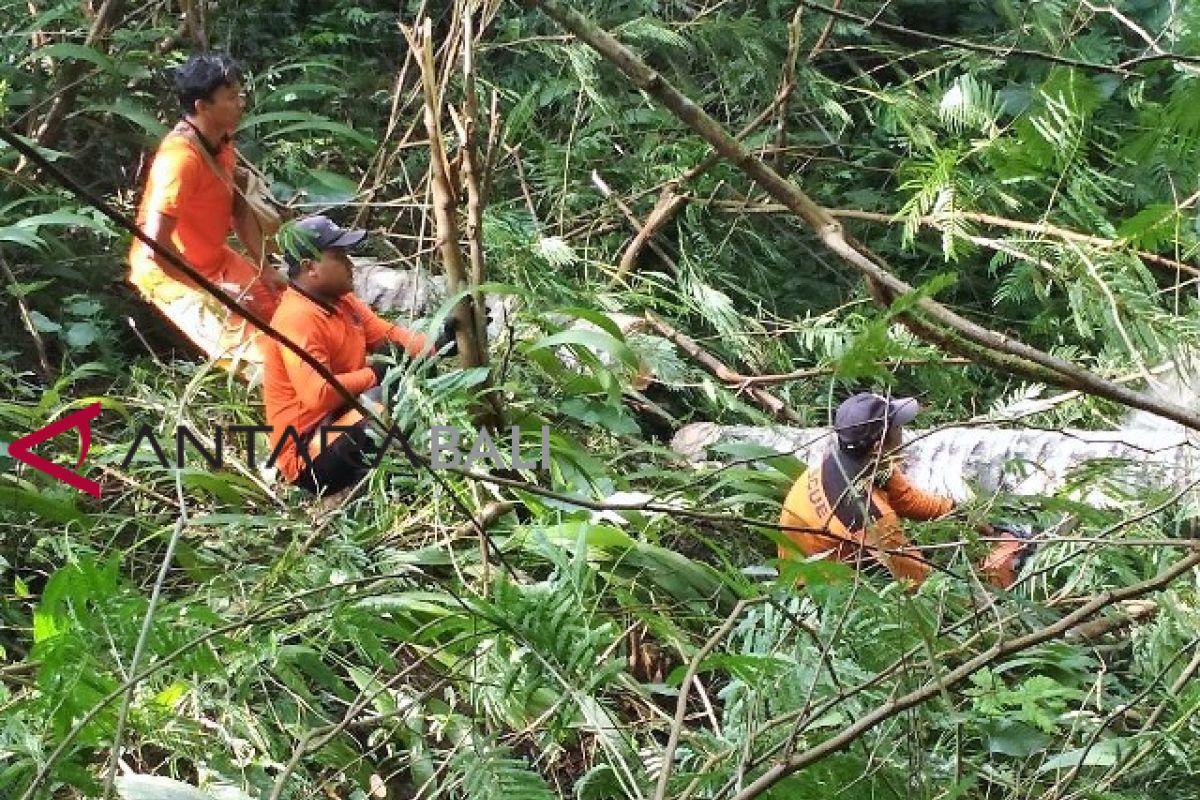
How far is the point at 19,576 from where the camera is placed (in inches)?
95.2

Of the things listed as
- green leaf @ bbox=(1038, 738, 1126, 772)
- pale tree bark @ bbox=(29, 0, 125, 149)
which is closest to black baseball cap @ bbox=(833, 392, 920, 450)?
green leaf @ bbox=(1038, 738, 1126, 772)

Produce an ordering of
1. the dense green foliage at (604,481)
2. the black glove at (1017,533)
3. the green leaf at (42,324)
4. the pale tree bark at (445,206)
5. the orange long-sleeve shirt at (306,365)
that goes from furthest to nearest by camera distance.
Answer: the green leaf at (42,324) → the orange long-sleeve shirt at (306,365) → the black glove at (1017,533) → the pale tree bark at (445,206) → the dense green foliage at (604,481)

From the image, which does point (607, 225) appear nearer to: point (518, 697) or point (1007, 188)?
point (1007, 188)

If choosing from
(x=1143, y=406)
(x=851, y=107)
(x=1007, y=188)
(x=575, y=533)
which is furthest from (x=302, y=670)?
(x=851, y=107)

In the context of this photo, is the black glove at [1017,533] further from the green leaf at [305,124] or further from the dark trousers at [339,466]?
the green leaf at [305,124]

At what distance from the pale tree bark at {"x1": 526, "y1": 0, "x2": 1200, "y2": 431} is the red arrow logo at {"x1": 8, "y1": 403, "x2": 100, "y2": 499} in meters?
1.88

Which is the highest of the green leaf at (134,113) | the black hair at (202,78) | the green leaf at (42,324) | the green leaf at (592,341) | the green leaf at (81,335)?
the black hair at (202,78)

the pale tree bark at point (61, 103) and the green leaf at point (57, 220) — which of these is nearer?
the green leaf at point (57, 220)

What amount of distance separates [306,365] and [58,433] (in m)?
0.56

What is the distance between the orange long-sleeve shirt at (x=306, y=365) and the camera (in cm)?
276

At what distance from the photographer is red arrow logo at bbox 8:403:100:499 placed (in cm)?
248

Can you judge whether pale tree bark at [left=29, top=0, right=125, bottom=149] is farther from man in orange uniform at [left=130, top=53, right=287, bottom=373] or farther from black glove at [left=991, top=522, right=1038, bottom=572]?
black glove at [left=991, top=522, right=1038, bottom=572]

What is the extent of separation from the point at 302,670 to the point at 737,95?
111 inches

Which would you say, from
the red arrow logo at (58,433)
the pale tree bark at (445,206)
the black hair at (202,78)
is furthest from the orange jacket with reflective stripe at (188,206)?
the pale tree bark at (445,206)
